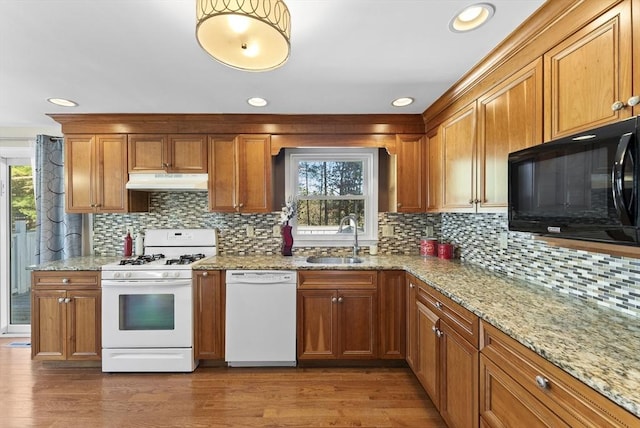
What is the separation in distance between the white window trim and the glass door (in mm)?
2906

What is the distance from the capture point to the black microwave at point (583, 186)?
92cm

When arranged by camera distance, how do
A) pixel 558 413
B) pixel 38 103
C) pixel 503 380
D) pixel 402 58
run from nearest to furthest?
1. pixel 558 413
2. pixel 503 380
3. pixel 402 58
4. pixel 38 103

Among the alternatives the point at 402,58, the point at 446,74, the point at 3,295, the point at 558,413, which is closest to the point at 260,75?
the point at 402,58

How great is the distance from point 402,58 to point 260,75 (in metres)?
0.93

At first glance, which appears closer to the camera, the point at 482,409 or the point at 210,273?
the point at 482,409

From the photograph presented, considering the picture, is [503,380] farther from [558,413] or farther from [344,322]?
[344,322]

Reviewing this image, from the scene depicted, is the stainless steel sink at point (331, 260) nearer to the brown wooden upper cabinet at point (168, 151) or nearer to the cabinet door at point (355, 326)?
the cabinet door at point (355, 326)

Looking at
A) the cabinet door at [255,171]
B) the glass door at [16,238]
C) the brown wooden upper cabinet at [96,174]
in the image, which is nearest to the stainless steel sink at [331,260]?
the cabinet door at [255,171]

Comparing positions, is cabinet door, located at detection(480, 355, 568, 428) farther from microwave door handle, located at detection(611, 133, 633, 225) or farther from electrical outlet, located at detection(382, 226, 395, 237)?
electrical outlet, located at detection(382, 226, 395, 237)

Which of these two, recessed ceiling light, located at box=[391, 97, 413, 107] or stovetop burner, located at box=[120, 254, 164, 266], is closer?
recessed ceiling light, located at box=[391, 97, 413, 107]

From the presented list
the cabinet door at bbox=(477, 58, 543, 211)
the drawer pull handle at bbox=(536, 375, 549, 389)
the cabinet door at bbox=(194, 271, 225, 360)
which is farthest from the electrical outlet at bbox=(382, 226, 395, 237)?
the drawer pull handle at bbox=(536, 375, 549, 389)

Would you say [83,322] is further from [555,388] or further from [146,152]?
[555,388]

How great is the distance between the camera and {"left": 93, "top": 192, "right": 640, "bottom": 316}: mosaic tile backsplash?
1.63 metres

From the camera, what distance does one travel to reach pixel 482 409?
4.61ft
